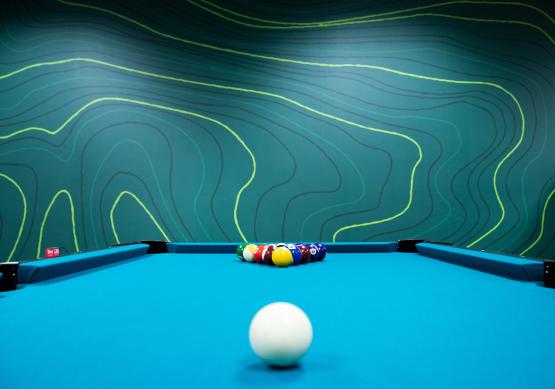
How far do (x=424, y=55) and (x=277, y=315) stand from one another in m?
3.82

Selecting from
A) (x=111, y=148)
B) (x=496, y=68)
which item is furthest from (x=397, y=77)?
(x=111, y=148)

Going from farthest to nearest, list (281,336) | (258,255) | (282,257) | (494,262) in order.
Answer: (258,255) → (282,257) → (494,262) → (281,336)

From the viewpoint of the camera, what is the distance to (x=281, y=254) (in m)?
2.14

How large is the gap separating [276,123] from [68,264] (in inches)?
98.0

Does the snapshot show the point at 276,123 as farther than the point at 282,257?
Yes

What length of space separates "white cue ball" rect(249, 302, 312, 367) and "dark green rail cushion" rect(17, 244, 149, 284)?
4.11 feet

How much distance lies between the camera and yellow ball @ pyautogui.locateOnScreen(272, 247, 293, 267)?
213 centimetres

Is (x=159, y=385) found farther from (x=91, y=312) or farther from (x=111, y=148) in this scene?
(x=111, y=148)

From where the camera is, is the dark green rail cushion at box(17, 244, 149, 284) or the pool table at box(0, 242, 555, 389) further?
the dark green rail cushion at box(17, 244, 149, 284)

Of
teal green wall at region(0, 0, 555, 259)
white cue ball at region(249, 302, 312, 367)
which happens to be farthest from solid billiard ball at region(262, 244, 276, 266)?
teal green wall at region(0, 0, 555, 259)

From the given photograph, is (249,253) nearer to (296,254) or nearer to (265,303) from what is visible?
(296,254)

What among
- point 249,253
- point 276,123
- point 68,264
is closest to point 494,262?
point 249,253

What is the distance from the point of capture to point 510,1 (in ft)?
12.7

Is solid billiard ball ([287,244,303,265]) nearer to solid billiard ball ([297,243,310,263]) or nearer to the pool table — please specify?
solid billiard ball ([297,243,310,263])
